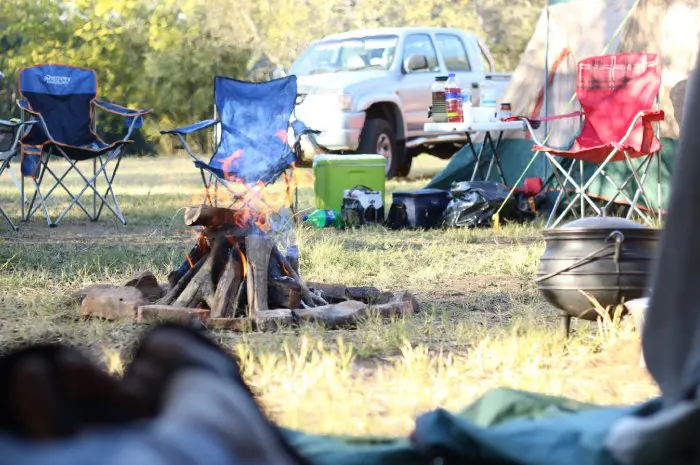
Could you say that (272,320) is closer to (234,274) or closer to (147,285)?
(234,274)

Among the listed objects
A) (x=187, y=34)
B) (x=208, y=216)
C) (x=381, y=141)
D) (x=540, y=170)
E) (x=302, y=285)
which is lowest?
(x=381, y=141)

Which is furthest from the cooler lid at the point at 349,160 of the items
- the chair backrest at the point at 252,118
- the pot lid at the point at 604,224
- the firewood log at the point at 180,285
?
the pot lid at the point at 604,224

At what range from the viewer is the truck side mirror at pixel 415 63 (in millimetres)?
10867

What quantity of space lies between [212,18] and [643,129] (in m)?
21.7

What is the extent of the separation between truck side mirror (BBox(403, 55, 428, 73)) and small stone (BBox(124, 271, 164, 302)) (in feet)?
22.9

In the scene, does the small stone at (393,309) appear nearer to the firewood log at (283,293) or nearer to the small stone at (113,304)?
the firewood log at (283,293)

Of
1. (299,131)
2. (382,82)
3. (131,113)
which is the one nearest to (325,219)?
(299,131)

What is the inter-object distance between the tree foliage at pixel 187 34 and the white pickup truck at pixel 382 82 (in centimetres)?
893

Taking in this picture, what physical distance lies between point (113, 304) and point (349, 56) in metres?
7.43

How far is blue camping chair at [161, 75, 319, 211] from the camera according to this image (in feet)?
21.4

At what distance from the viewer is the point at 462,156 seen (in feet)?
27.9

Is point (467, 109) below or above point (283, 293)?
above

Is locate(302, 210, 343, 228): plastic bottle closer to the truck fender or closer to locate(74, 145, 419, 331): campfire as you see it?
the truck fender

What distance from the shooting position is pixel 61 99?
7.61 meters
